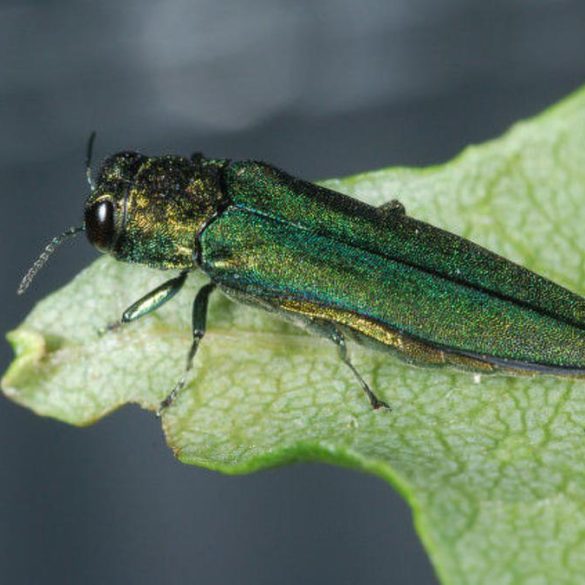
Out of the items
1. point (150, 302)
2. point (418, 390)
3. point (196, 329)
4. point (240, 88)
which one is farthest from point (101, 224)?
point (240, 88)

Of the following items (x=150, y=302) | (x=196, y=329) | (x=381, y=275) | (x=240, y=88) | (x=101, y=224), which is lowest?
(x=196, y=329)

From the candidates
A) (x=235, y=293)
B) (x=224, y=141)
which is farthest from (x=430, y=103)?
(x=235, y=293)

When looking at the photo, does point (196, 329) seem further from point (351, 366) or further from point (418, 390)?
point (418, 390)

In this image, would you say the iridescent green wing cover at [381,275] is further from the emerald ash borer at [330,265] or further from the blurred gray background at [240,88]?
the blurred gray background at [240,88]

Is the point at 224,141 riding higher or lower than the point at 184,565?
higher

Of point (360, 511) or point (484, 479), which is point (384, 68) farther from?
point (484, 479)

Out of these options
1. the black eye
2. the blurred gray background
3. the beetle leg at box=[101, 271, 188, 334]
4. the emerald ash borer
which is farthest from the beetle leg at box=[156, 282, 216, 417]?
the blurred gray background

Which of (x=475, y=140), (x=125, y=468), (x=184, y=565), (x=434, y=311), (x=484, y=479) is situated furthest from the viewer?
(x=475, y=140)
